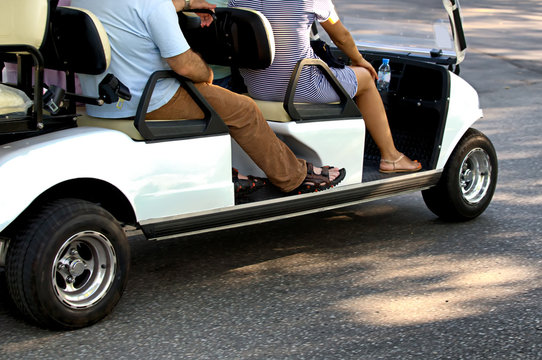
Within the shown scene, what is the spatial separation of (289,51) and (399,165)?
107 centimetres

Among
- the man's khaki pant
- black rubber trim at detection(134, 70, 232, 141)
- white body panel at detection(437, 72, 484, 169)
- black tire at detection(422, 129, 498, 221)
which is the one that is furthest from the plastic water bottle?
black rubber trim at detection(134, 70, 232, 141)

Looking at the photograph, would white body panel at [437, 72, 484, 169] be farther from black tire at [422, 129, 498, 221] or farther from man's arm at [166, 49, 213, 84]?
man's arm at [166, 49, 213, 84]

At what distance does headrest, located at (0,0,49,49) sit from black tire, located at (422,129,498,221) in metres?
2.78

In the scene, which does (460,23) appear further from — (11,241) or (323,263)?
(11,241)

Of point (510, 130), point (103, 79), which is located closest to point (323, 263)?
point (103, 79)

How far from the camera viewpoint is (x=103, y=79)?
3875 millimetres

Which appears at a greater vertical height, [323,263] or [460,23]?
[460,23]

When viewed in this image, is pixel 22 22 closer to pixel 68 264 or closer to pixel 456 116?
pixel 68 264

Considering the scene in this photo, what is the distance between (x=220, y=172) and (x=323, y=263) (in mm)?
914

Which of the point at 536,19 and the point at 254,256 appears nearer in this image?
the point at 254,256

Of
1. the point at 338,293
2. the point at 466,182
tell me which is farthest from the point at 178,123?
the point at 466,182

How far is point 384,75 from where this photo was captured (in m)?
5.56

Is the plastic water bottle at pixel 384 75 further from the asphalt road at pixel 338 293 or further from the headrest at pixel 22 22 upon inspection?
the headrest at pixel 22 22

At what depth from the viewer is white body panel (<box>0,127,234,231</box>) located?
342 cm
